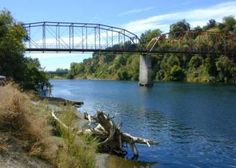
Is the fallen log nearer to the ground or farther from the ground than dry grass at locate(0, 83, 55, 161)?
nearer to the ground

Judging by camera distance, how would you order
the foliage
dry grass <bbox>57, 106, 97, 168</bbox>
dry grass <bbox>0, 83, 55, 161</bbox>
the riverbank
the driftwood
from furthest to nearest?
the foliage
the driftwood
dry grass <bbox>0, 83, 55, 161</bbox>
dry grass <bbox>57, 106, 97, 168</bbox>
the riverbank

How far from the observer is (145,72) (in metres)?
188

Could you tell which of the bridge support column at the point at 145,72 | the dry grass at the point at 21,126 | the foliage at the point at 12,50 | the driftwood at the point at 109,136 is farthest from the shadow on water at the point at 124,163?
the bridge support column at the point at 145,72

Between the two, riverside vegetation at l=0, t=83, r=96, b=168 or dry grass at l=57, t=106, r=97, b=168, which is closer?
riverside vegetation at l=0, t=83, r=96, b=168

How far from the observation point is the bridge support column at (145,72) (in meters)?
182

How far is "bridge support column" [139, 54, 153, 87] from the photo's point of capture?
182125 millimetres

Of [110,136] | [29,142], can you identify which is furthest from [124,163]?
[29,142]

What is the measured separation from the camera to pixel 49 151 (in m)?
20.3

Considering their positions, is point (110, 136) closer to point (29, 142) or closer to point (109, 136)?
point (109, 136)

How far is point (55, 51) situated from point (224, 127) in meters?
125

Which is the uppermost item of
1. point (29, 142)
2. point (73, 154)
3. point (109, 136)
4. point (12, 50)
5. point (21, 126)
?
point (12, 50)

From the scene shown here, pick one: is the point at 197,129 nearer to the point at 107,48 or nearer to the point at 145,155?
the point at 145,155

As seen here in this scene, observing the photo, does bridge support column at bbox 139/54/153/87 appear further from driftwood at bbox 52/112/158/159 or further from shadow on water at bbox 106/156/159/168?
shadow on water at bbox 106/156/159/168

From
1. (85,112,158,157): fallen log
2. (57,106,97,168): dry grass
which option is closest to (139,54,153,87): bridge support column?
(85,112,158,157): fallen log
